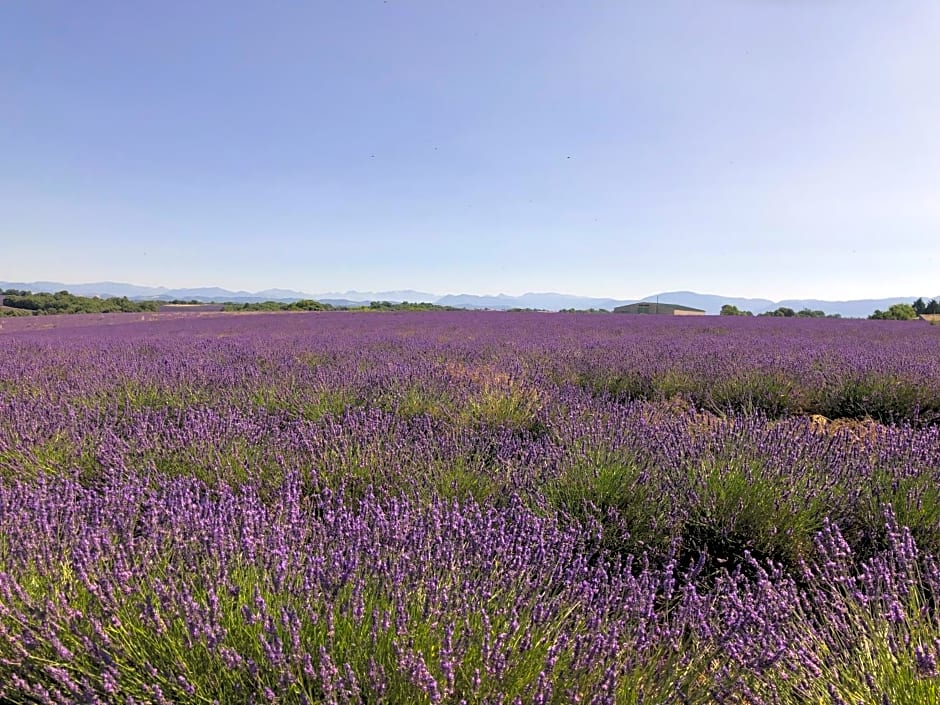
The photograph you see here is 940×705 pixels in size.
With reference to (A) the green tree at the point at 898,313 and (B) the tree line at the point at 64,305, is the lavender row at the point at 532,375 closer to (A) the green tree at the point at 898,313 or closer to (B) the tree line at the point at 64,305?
(A) the green tree at the point at 898,313

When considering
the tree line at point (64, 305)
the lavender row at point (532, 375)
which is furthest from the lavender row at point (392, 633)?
the tree line at point (64, 305)

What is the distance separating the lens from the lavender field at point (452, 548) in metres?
0.94

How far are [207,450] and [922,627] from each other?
2.52 meters

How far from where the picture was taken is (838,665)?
3.37 ft

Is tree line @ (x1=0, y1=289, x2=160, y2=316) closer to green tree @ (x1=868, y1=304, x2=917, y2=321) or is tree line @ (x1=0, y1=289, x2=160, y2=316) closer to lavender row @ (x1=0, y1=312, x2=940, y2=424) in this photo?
lavender row @ (x1=0, y1=312, x2=940, y2=424)

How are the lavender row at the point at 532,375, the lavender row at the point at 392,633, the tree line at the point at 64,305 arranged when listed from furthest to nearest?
the tree line at the point at 64,305
the lavender row at the point at 532,375
the lavender row at the point at 392,633

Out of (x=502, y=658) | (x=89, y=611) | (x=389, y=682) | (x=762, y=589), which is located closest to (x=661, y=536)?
(x=762, y=589)

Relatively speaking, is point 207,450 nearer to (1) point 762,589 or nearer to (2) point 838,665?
(1) point 762,589

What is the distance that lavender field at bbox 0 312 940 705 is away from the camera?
0.94 metres

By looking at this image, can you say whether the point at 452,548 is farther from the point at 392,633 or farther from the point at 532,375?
the point at 532,375

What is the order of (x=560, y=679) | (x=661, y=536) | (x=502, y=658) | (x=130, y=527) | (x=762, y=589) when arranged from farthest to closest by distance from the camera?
(x=661, y=536) → (x=130, y=527) → (x=762, y=589) → (x=560, y=679) → (x=502, y=658)

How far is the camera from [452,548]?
122 cm

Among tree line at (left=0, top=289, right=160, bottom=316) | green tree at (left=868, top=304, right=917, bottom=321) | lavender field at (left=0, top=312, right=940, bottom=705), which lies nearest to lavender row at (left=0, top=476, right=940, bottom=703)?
lavender field at (left=0, top=312, right=940, bottom=705)

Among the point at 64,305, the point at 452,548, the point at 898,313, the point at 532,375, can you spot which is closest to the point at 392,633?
the point at 452,548
